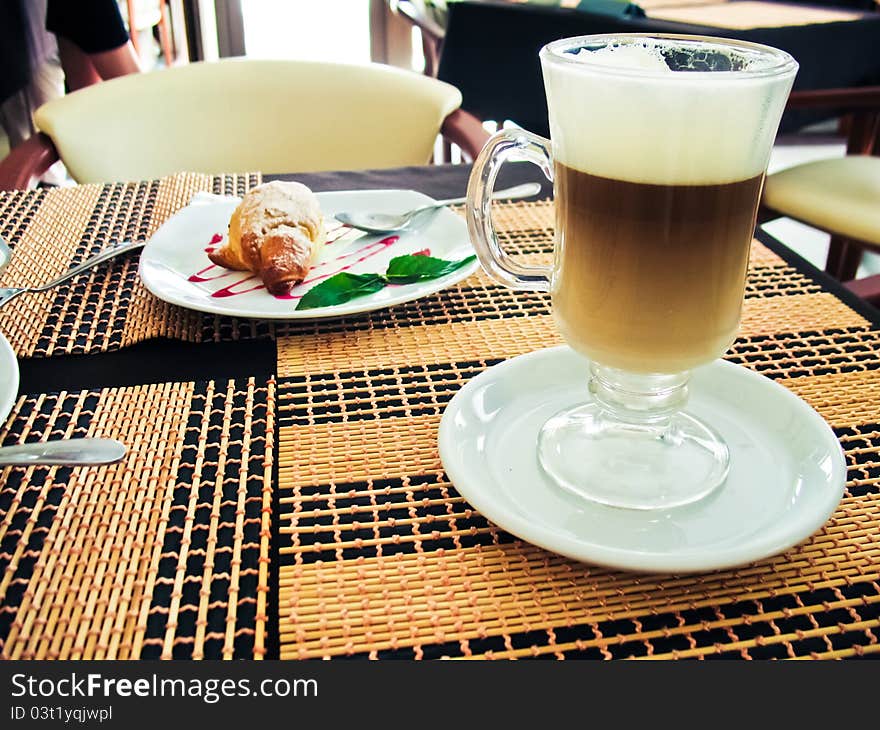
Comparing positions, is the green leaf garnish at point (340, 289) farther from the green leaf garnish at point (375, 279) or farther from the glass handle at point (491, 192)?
the glass handle at point (491, 192)

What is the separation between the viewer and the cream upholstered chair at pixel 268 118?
140cm

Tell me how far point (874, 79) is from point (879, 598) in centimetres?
272

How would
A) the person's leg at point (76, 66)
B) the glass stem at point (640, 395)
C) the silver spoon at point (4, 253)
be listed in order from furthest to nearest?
the person's leg at point (76, 66), the silver spoon at point (4, 253), the glass stem at point (640, 395)

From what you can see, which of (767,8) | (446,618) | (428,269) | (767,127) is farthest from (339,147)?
(767,8)

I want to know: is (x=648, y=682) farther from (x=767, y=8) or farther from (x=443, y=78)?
(x=767, y=8)

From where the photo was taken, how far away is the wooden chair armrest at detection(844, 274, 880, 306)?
1414 mm

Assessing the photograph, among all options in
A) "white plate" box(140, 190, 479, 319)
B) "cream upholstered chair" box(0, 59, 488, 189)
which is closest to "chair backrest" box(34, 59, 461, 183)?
"cream upholstered chair" box(0, 59, 488, 189)

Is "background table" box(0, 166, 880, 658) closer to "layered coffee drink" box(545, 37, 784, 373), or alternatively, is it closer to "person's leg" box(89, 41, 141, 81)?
"layered coffee drink" box(545, 37, 784, 373)

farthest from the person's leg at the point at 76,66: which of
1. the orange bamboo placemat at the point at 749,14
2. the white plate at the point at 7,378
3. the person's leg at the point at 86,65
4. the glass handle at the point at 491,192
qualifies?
the glass handle at the point at 491,192

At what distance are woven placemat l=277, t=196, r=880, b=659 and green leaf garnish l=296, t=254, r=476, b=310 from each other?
0.17 ft

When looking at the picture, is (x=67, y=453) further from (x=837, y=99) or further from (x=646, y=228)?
(x=837, y=99)

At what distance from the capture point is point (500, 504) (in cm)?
42

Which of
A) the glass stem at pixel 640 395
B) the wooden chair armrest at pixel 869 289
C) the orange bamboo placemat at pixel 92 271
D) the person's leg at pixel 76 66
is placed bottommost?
the wooden chair armrest at pixel 869 289

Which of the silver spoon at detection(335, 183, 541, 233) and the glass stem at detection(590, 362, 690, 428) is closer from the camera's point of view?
Answer: the glass stem at detection(590, 362, 690, 428)
